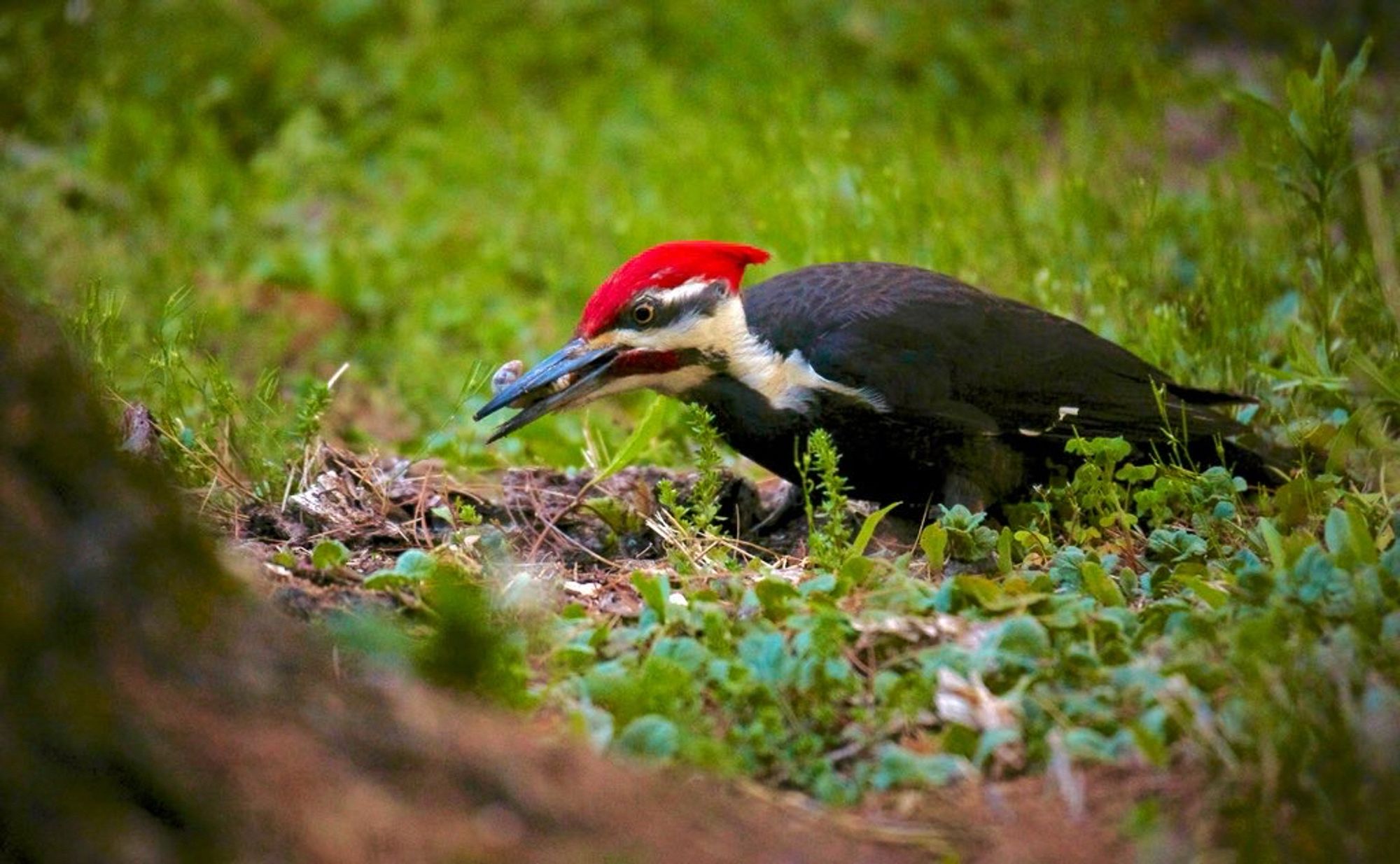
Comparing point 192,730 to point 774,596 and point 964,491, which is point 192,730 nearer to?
point 774,596

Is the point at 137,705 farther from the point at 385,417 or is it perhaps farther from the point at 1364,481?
the point at 385,417

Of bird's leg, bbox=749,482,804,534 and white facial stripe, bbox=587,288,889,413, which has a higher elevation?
white facial stripe, bbox=587,288,889,413

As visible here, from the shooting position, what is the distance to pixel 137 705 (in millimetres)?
1737

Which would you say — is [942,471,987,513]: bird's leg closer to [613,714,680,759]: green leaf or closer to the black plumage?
the black plumage

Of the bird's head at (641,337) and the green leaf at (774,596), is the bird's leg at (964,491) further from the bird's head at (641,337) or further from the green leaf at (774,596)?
the green leaf at (774,596)

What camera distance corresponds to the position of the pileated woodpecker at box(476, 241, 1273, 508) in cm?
373

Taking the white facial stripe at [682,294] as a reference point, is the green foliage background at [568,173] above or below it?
below

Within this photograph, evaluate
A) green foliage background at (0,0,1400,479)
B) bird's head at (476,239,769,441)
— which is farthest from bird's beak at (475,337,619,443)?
green foliage background at (0,0,1400,479)

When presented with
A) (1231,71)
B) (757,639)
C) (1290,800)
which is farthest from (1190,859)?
(1231,71)

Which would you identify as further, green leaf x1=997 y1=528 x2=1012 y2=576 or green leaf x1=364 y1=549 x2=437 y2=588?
green leaf x1=997 y1=528 x2=1012 y2=576

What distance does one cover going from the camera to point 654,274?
147 inches

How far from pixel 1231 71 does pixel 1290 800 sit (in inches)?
217

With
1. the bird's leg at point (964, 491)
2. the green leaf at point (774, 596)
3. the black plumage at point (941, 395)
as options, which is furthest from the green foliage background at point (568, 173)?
the green leaf at point (774, 596)

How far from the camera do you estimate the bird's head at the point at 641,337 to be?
12.2 feet
